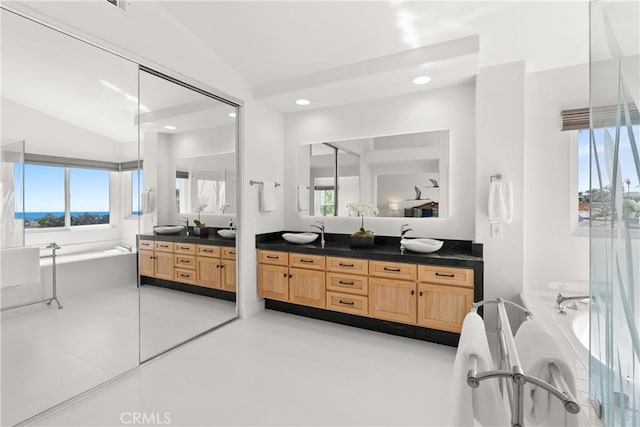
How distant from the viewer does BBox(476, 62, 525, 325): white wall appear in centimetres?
293

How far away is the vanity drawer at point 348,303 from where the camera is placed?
10.8 ft

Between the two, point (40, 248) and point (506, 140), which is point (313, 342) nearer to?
point (40, 248)

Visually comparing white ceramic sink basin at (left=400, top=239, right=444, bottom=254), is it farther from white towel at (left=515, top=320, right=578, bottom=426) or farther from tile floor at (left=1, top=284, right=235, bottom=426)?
tile floor at (left=1, top=284, right=235, bottom=426)

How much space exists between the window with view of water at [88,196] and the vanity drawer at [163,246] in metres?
0.49

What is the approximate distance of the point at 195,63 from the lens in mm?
3053

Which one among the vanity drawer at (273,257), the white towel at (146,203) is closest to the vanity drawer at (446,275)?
the vanity drawer at (273,257)

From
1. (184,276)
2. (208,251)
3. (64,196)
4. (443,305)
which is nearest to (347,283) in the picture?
(443,305)

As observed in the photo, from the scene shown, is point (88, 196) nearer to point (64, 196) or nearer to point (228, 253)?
point (64, 196)

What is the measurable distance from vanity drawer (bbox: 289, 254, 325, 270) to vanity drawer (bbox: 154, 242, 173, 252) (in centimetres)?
133

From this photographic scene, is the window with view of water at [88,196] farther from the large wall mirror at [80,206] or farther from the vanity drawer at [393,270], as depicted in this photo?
the vanity drawer at [393,270]

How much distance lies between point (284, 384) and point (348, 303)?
1.22 meters

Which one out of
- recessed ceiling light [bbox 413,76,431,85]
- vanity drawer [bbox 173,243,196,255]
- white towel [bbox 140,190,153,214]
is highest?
recessed ceiling light [bbox 413,76,431,85]

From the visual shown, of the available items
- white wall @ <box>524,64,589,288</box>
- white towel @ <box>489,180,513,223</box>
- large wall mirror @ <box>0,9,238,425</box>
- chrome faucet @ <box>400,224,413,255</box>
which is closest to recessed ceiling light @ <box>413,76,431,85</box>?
white wall @ <box>524,64,589,288</box>

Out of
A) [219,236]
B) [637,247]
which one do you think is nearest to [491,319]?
[637,247]
